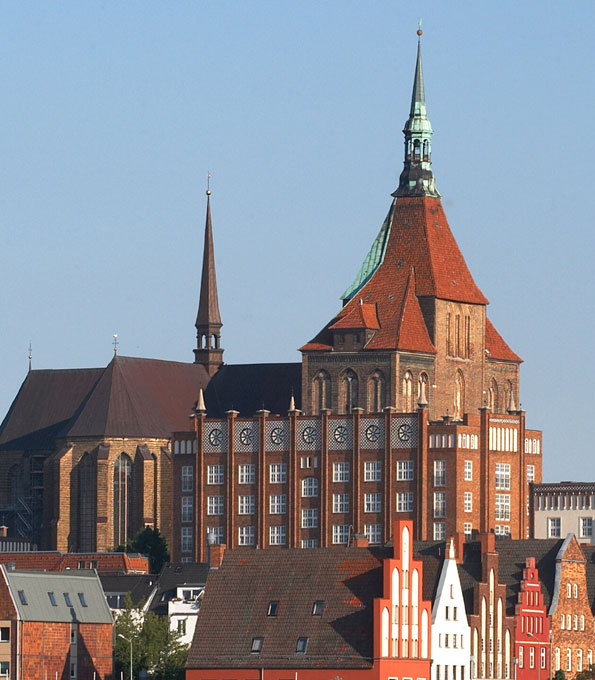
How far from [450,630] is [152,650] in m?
14.3

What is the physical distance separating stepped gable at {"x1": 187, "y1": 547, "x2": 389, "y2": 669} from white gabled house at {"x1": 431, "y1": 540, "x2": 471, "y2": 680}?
5055 millimetres

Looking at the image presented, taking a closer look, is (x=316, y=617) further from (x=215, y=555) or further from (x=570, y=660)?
(x=215, y=555)

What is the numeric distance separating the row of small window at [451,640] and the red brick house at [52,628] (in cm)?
1579

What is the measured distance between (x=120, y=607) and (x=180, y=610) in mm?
6699

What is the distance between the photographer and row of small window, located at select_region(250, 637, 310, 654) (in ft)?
472

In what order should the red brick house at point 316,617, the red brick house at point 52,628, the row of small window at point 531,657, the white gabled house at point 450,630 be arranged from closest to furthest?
the red brick house at point 316,617 < the red brick house at point 52,628 < the white gabled house at point 450,630 < the row of small window at point 531,657

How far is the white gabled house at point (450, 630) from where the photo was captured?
15188 cm

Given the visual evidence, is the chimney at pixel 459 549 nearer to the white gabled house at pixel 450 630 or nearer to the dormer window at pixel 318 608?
the white gabled house at pixel 450 630

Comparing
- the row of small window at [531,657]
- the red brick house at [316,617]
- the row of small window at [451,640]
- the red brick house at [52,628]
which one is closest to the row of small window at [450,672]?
the row of small window at [451,640]

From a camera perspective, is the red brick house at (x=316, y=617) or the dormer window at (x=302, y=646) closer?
the red brick house at (x=316, y=617)

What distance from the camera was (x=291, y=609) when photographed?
479 feet

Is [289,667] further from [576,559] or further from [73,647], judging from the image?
[576,559]

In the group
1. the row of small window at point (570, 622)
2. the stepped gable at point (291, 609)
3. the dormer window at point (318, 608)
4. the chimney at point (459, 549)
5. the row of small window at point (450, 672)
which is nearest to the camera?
the stepped gable at point (291, 609)

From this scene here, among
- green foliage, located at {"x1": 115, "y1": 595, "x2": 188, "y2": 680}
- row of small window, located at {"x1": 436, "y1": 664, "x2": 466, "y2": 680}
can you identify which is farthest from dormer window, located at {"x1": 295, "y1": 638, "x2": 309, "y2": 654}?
green foliage, located at {"x1": 115, "y1": 595, "x2": 188, "y2": 680}
